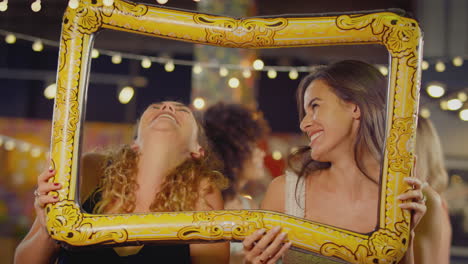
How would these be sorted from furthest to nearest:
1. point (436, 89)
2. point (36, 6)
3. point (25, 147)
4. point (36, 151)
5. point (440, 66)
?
point (25, 147) < point (36, 151) < point (440, 66) < point (436, 89) < point (36, 6)

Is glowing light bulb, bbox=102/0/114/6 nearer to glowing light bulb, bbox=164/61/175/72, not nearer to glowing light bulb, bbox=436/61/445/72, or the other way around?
glowing light bulb, bbox=164/61/175/72

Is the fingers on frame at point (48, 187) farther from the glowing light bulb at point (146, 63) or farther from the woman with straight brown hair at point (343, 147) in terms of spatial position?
the glowing light bulb at point (146, 63)

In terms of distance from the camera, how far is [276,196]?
1060 millimetres

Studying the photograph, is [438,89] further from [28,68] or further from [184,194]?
[28,68]

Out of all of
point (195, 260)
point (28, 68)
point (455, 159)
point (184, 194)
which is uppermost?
point (28, 68)

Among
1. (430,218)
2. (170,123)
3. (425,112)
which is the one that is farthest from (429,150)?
(425,112)

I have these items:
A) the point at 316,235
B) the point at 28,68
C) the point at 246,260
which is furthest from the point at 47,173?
the point at 28,68

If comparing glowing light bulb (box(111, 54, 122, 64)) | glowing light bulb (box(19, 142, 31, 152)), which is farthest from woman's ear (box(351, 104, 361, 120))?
glowing light bulb (box(19, 142, 31, 152))

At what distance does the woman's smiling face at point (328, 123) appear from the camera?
97 cm

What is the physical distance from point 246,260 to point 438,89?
1.09m

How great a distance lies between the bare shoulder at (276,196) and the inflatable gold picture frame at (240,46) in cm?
10

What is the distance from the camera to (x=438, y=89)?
1733mm

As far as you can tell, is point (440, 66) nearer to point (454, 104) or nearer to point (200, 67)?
point (454, 104)

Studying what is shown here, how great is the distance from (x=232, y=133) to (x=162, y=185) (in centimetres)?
32
